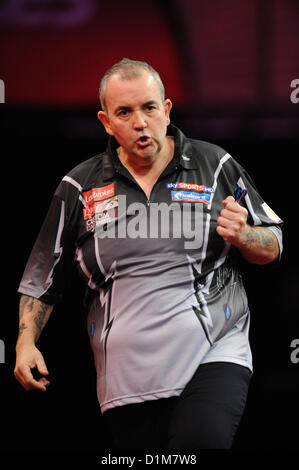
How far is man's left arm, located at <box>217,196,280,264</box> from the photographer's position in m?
2.22

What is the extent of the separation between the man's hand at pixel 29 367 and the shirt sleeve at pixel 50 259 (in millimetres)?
220

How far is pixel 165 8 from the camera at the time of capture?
341 centimetres

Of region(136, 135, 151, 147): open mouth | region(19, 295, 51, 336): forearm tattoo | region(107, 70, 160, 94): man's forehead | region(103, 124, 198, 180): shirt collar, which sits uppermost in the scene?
region(107, 70, 160, 94): man's forehead

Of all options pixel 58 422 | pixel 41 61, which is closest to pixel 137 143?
pixel 41 61

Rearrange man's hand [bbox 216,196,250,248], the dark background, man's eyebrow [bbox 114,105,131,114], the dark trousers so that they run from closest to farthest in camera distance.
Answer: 1. the dark trousers
2. man's hand [bbox 216,196,250,248]
3. man's eyebrow [bbox 114,105,131,114]
4. the dark background

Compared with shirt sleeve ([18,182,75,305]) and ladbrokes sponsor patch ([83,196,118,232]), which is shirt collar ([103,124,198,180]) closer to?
ladbrokes sponsor patch ([83,196,118,232])

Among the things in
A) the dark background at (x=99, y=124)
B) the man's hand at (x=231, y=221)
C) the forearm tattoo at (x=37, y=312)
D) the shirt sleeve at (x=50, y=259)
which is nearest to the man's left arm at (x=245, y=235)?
the man's hand at (x=231, y=221)

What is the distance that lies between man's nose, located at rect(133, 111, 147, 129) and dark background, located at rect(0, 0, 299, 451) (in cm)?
93

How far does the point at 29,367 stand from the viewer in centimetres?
236

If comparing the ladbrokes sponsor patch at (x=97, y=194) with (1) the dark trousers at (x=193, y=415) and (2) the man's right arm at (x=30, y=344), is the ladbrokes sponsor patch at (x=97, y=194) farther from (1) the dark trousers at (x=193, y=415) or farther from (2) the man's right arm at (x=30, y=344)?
(1) the dark trousers at (x=193, y=415)

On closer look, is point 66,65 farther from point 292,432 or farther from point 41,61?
point 292,432

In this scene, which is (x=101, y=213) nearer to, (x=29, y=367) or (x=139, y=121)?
(x=139, y=121)

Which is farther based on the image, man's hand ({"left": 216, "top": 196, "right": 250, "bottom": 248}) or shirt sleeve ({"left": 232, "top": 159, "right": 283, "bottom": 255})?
shirt sleeve ({"left": 232, "top": 159, "right": 283, "bottom": 255})

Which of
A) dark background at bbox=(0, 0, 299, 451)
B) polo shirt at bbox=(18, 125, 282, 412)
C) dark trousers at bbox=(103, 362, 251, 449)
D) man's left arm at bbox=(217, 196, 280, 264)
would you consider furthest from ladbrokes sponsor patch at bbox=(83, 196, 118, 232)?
dark background at bbox=(0, 0, 299, 451)
